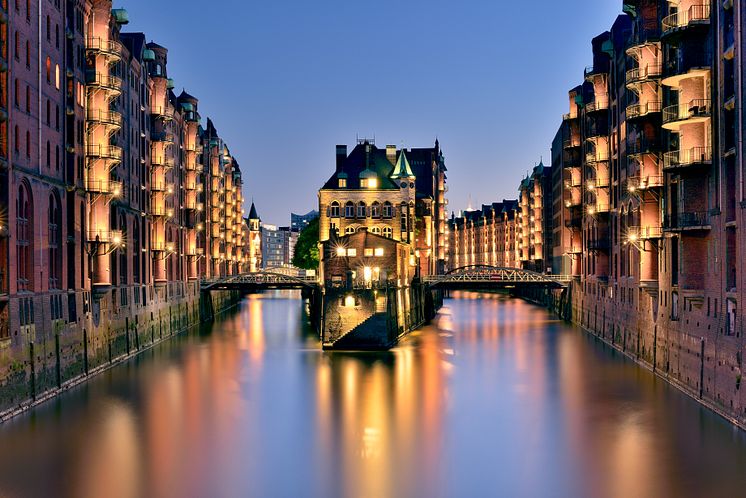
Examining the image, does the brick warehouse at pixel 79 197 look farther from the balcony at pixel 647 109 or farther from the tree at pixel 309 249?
the balcony at pixel 647 109

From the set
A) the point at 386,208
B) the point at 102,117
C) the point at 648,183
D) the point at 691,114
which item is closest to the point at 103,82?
the point at 102,117

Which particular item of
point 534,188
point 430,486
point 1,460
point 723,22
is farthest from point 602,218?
point 534,188

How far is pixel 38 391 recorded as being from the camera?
4969 cm

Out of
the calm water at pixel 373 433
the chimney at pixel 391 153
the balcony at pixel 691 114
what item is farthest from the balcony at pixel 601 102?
the chimney at pixel 391 153

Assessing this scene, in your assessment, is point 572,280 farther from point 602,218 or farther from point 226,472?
point 226,472

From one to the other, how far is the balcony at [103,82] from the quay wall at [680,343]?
3967 centimetres

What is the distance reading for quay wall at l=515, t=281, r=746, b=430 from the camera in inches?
1689

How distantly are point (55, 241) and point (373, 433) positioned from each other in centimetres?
2422

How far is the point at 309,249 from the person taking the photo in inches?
Answer: 5404

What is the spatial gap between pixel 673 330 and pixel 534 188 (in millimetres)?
116095

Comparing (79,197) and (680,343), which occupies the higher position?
(79,197)

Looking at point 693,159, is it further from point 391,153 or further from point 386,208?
point 391,153

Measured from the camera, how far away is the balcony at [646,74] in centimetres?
5775

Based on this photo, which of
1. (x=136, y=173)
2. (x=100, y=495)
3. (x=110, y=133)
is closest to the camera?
(x=100, y=495)
